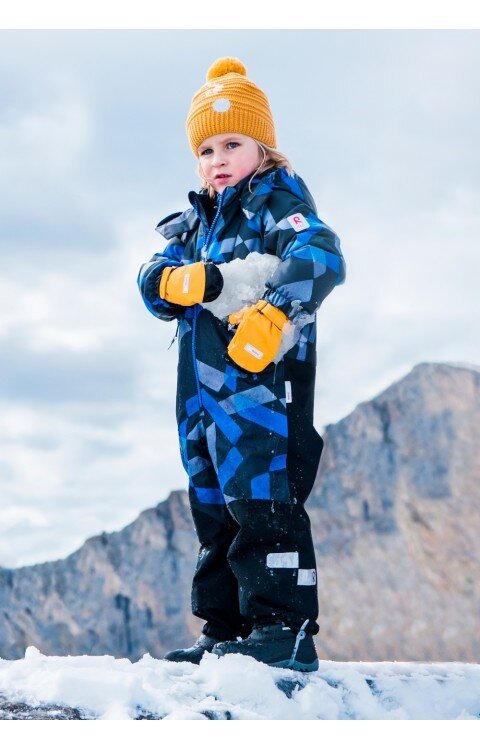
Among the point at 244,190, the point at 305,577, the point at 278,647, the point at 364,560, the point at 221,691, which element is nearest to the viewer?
the point at 221,691

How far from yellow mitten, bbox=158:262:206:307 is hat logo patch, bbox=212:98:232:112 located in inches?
24.3

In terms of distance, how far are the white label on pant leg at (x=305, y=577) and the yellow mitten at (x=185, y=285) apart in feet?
3.03

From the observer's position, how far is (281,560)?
7.75 ft

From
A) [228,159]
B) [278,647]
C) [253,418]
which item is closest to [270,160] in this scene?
[228,159]

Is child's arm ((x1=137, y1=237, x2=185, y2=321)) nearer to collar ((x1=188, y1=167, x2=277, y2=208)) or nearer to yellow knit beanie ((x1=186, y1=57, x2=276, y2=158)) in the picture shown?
collar ((x1=188, y1=167, x2=277, y2=208))

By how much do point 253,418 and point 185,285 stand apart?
0.49 m

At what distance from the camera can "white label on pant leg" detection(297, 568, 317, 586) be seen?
2.38 metres

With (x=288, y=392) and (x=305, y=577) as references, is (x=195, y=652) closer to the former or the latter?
(x=305, y=577)

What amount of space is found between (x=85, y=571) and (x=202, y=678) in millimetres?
6642

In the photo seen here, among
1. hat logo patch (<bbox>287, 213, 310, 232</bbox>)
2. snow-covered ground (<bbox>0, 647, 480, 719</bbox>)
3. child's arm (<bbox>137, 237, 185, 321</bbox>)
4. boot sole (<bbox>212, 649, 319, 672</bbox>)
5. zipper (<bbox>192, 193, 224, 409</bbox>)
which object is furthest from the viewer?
child's arm (<bbox>137, 237, 185, 321</bbox>)

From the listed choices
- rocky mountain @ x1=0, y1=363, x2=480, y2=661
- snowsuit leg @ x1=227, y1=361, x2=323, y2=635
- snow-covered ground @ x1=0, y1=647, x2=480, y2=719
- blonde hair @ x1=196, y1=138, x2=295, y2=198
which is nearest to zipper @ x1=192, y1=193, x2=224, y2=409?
blonde hair @ x1=196, y1=138, x2=295, y2=198

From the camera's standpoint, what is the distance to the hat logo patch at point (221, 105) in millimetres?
2768

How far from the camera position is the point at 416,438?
774 cm

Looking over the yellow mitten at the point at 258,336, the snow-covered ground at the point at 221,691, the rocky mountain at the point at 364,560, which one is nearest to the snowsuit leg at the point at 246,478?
the yellow mitten at the point at 258,336
